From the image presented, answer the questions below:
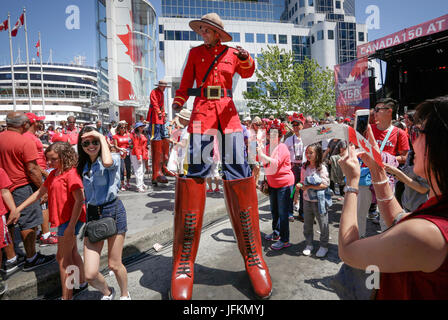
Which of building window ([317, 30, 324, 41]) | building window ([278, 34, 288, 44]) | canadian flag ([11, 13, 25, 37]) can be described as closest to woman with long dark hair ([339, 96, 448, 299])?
canadian flag ([11, 13, 25, 37])

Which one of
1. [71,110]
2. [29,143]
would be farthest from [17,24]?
[71,110]

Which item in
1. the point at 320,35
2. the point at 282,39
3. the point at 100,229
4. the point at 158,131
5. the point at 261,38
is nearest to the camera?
the point at 100,229

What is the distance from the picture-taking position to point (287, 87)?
23391 millimetres

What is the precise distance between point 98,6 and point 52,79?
72.9 m

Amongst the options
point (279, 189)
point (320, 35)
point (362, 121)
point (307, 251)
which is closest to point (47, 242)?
point (279, 189)

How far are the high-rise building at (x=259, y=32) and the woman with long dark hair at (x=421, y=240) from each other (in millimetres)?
34486

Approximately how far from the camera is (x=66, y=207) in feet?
8.62

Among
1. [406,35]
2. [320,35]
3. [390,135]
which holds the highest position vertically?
[320,35]

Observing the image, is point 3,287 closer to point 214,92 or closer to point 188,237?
point 188,237

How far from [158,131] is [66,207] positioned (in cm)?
380

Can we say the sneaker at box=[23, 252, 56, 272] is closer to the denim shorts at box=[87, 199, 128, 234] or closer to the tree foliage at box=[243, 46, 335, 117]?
the denim shorts at box=[87, 199, 128, 234]

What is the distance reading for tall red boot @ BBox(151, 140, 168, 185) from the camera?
627cm

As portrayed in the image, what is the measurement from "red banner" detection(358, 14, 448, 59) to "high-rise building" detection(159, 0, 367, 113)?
1970 cm

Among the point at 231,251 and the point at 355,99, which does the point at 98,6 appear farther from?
the point at 231,251
